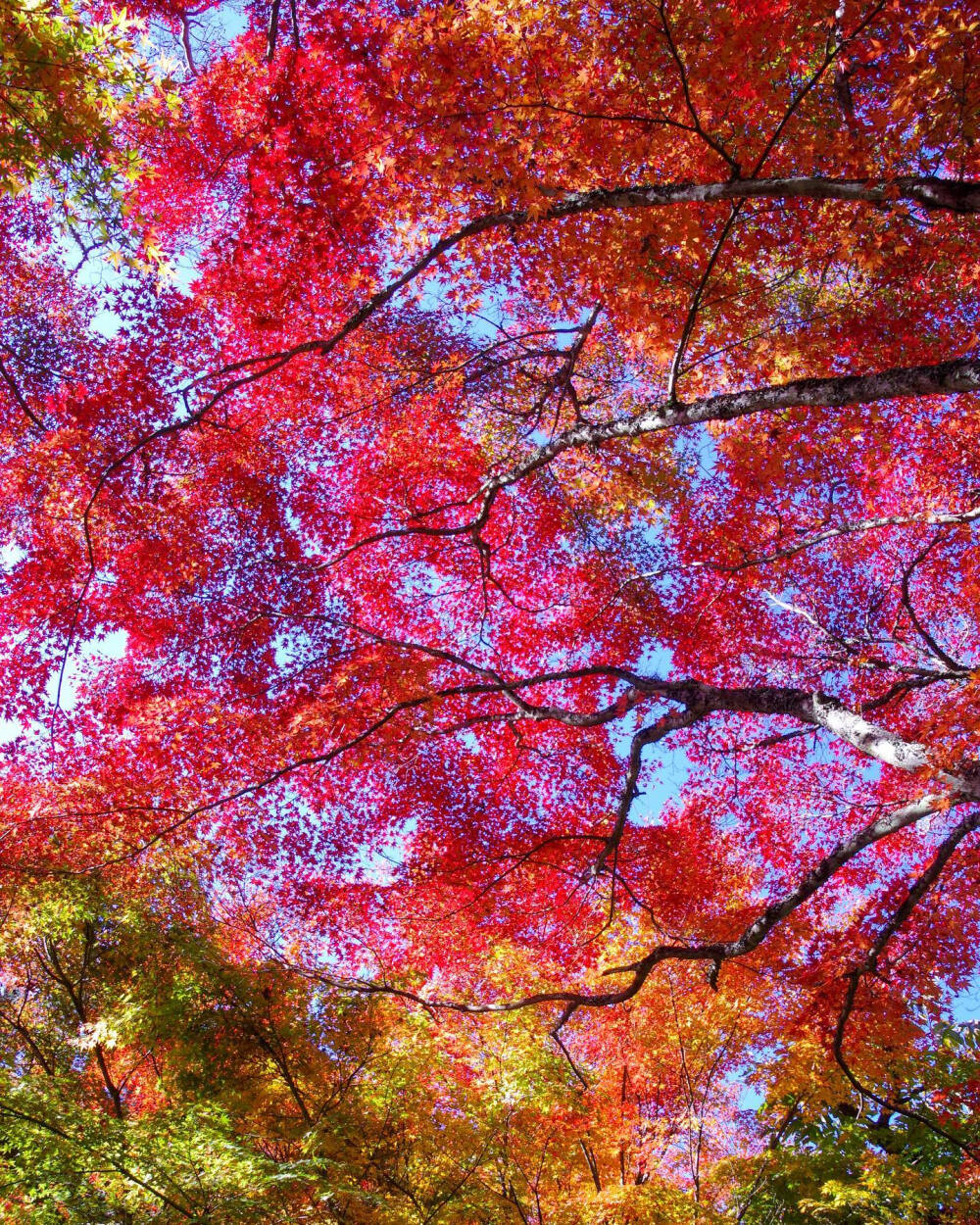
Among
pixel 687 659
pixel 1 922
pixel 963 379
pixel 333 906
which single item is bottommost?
pixel 1 922

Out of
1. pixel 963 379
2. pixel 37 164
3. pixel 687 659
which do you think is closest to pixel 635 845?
pixel 687 659

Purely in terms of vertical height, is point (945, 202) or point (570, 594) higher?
point (570, 594)

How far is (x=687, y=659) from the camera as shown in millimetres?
13391

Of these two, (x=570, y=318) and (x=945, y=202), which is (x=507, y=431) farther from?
(x=945, y=202)

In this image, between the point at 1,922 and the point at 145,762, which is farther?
the point at 145,762

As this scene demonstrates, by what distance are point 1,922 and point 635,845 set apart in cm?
886

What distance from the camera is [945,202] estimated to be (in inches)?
184

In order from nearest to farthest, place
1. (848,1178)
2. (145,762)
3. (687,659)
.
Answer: (848,1178) < (145,762) < (687,659)

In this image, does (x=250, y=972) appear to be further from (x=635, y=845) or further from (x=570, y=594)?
(x=570, y=594)

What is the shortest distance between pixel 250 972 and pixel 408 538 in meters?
Answer: 7.33

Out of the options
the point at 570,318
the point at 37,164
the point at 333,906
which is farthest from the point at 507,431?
the point at 37,164

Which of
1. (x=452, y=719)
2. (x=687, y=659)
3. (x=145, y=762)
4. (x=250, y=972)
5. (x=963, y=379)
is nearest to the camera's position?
(x=963, y=379)

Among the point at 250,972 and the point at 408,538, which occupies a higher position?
the point at 408,538

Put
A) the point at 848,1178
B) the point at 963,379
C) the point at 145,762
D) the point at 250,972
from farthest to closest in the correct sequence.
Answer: the point at 145,762
the point at 848,1178
the point at 250,972
the point at 963,379
